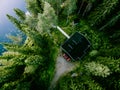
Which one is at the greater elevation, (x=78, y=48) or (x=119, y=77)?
(x=78, y=48)

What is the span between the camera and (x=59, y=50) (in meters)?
37.0

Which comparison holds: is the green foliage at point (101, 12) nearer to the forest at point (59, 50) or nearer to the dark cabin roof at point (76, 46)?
the forest at point (59, 50)

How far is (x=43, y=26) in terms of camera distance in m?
35.1

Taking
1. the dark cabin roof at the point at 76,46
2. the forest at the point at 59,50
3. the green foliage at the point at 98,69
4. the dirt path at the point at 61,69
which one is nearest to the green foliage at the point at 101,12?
the forest at the point at 59,50

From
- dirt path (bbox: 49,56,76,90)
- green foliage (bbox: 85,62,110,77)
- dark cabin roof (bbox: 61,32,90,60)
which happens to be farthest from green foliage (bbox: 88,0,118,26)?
green foliage (bbox: 85,62,110,77)

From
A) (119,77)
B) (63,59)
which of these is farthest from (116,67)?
(63,59)

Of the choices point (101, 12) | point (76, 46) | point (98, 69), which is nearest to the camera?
point (98, 69)

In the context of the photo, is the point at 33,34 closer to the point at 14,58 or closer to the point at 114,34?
the point at 14,58

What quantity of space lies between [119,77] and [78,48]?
6.95 m

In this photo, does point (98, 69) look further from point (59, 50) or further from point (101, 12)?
point (101, 12)

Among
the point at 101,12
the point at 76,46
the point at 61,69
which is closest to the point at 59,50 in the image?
the point at 61,69

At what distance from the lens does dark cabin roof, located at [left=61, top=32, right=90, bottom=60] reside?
113ft

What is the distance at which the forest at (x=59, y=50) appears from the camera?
104 ft

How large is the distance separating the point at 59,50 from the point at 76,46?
365 cm
